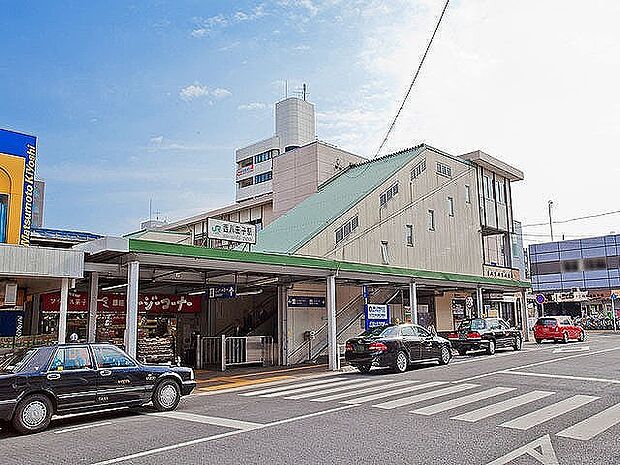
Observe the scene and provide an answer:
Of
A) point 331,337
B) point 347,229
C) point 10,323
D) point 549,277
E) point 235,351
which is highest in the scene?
point 549,277

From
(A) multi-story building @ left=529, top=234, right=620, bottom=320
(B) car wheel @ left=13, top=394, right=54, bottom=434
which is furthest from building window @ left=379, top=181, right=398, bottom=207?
(A) multi-story building @ left=529, top=234, right=620, bottom=320

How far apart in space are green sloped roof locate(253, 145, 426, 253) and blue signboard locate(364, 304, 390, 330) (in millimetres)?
3847

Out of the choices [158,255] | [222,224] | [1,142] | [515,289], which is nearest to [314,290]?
[222,224]

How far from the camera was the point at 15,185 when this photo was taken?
19062mm

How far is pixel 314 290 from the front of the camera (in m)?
24.9

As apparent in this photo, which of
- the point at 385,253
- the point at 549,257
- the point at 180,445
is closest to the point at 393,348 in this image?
the point at 385,253

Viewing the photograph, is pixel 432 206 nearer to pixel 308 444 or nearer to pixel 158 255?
pixel 158 255

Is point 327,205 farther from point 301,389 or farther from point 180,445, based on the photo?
point 180,445

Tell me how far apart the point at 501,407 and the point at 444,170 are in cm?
2472

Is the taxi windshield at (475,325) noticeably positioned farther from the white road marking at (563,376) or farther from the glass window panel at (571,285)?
the glass window panel at (571,285)

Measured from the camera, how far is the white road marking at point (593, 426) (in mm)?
8641

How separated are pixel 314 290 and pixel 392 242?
6.37 meters

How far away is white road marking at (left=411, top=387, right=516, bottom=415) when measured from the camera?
36.1ft

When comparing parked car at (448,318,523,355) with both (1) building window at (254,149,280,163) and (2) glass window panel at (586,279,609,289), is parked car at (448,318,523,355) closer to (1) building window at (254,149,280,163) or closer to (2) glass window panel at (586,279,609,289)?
(2) glass window panel at (586,279,609,289)
